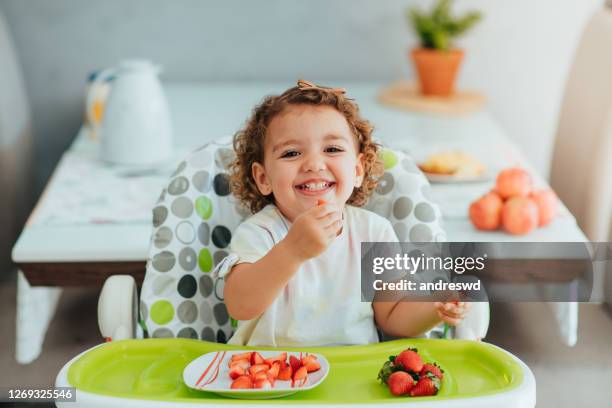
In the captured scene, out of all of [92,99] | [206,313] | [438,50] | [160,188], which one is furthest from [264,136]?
[438,50]

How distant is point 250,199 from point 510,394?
51 centimetres

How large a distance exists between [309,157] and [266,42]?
68.9 inches

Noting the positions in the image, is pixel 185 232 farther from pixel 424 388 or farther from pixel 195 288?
pixel 424 388

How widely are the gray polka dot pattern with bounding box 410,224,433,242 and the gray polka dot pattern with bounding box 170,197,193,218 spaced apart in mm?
338

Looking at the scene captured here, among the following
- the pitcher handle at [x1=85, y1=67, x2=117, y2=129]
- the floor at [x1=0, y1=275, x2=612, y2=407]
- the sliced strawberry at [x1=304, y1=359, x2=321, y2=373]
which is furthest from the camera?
the pitcher handle at [x1=85, y1=67, x2=117, y2=129]

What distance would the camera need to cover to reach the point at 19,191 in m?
2.59

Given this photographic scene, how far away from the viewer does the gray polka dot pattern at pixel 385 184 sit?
139cm

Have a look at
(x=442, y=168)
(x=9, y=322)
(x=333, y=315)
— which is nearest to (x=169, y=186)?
(x=333, y=315)

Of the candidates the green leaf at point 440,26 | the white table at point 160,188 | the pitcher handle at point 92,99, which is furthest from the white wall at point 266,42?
the pitcher handle at point 92,99

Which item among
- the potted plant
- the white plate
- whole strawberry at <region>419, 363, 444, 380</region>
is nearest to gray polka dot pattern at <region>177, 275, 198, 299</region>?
the white plate

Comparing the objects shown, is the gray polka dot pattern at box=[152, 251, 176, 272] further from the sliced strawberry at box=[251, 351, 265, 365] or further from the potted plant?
the potted plant

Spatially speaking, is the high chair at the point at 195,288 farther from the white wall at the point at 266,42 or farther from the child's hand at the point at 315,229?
the white wall at the point at 266,42

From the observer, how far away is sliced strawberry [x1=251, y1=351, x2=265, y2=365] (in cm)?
108

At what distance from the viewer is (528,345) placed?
218 centimetres
